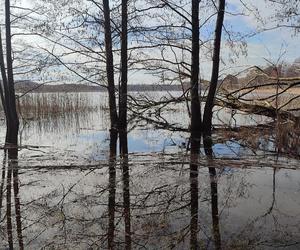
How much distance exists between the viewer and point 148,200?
593 cm

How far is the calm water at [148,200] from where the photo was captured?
4605mm

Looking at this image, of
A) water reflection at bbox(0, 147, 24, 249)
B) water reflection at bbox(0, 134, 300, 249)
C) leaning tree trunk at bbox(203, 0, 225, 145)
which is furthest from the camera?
leaning tree trunk at bbox(203, 0, 225, 145)

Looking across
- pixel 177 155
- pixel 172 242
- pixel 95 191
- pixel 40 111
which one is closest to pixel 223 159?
pixel 177 155

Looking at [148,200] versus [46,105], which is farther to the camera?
[46,105]

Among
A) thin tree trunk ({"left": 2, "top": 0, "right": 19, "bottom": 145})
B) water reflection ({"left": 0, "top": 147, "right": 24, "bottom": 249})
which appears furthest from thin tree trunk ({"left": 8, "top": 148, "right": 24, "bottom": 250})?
thin tree trunk ({"left": 2, "top": 0, "right": 19, "bottom": 145})

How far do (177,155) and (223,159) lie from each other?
1.18 m

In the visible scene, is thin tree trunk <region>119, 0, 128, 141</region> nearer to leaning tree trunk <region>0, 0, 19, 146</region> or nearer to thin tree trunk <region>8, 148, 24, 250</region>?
leaning tree trunk <region>0, 0, 19, 146</region>

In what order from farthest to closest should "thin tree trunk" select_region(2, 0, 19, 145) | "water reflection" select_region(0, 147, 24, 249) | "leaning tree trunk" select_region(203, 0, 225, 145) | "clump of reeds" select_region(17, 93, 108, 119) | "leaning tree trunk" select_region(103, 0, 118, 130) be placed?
"clump of reeds" select_region(17, 93, 108, 119), "thin tree trunk" select_region(2, 0, 19, 145), "leaning tree trunk" select_region(103, 0, 118, 130), "leaning tree trunk" select_region(203, 0, 225, 145), "water reflection" select_region(0, 147, 24, 249)

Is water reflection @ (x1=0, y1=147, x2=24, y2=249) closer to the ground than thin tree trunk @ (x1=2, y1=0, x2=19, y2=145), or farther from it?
closer to the ground

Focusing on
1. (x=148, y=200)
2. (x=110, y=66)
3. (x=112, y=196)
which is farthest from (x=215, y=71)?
(x=148, y=200)

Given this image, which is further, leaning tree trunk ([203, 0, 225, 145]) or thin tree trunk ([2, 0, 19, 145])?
thin tree trunk ([2, 0, 19, 145])

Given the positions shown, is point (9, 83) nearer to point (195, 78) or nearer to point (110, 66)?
point (110, 66)

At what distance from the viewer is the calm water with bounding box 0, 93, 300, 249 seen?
461 cm

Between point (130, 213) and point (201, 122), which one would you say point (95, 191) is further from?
point (201, 122)
